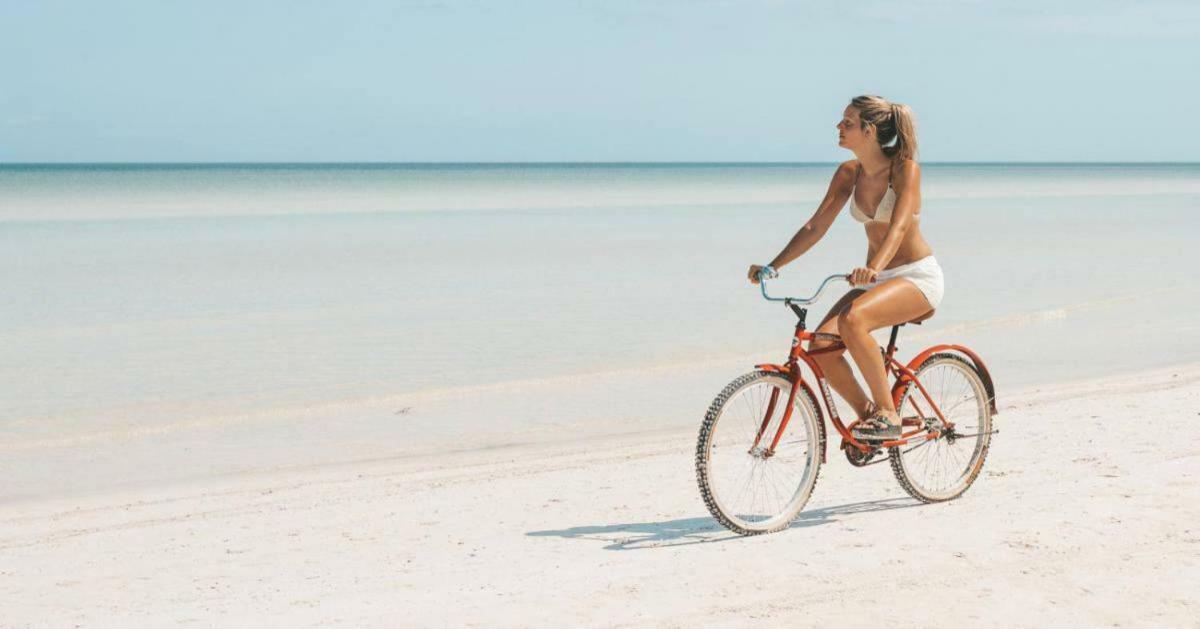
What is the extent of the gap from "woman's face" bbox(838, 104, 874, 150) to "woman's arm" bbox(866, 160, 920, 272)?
206mm

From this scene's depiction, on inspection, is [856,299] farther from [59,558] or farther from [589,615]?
[59,558]

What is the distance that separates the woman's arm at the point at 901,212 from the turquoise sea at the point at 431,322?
3797 mm

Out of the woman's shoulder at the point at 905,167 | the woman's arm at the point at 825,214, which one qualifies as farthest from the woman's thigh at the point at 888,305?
the woman's shoulder at the point at 905,167

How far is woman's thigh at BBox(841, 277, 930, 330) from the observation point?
5500mm

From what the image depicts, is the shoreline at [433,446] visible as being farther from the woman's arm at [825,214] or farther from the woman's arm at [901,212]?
the woman's arm at [901,212]

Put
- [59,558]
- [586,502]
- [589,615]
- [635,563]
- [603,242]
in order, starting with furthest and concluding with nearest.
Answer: [603,242] < [586,502] < [59,558] < [635,563] < [589,615]

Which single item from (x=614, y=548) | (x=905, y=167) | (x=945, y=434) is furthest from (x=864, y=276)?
(x=614, y=548)

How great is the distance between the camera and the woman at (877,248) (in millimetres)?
5500

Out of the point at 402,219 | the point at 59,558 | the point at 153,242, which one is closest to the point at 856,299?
the point at 59,558

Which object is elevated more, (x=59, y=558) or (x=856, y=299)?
(x=856, y=299)

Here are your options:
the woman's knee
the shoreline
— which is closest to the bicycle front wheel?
the woman's knee

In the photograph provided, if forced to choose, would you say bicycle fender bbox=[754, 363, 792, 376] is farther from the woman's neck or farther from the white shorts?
the woman's neck

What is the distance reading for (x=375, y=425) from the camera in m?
9.28

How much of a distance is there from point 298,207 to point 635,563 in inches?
1865
